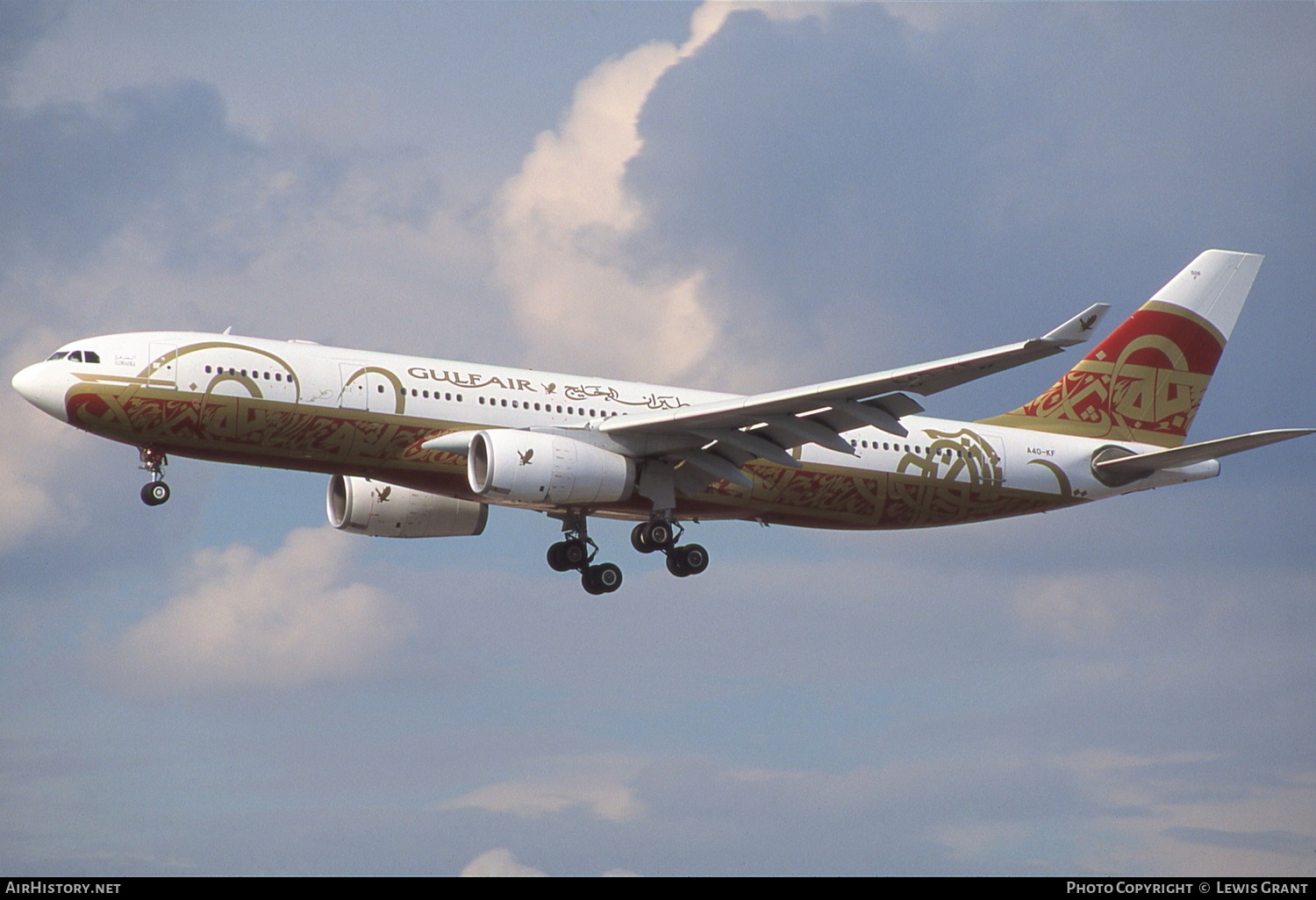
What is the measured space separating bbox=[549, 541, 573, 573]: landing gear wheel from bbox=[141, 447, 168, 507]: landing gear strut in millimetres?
10228

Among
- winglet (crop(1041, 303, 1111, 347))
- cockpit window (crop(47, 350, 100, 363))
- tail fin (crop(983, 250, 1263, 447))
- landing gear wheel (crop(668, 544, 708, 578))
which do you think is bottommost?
winglet (crop(1041, 303, 1111, 347))

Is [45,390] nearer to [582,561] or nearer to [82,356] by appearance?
[82,356]

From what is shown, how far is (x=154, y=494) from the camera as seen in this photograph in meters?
38.6

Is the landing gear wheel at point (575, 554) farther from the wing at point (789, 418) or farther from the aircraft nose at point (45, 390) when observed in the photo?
the aircraft nose at point (45, 390)

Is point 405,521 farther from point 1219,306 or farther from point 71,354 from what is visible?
point 1219,306

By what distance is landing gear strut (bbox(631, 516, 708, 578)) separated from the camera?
138 feet

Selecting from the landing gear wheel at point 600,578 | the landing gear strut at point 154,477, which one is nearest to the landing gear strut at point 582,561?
the landing gear wheel at point 600,578

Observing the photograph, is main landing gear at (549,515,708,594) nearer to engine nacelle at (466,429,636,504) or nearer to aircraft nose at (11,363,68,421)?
engine nacelle at (466,429,636,504)

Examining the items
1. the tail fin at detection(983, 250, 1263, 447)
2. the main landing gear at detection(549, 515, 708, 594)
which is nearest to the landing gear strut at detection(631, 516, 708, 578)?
the main landing gear at detection(549, 515, 708, 594)

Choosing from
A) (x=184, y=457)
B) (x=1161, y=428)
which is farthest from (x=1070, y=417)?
(x=184, y=457)

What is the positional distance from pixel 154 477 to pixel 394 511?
27.2ft

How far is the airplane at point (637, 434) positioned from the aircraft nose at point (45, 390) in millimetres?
56

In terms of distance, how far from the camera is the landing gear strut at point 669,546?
42.1m
